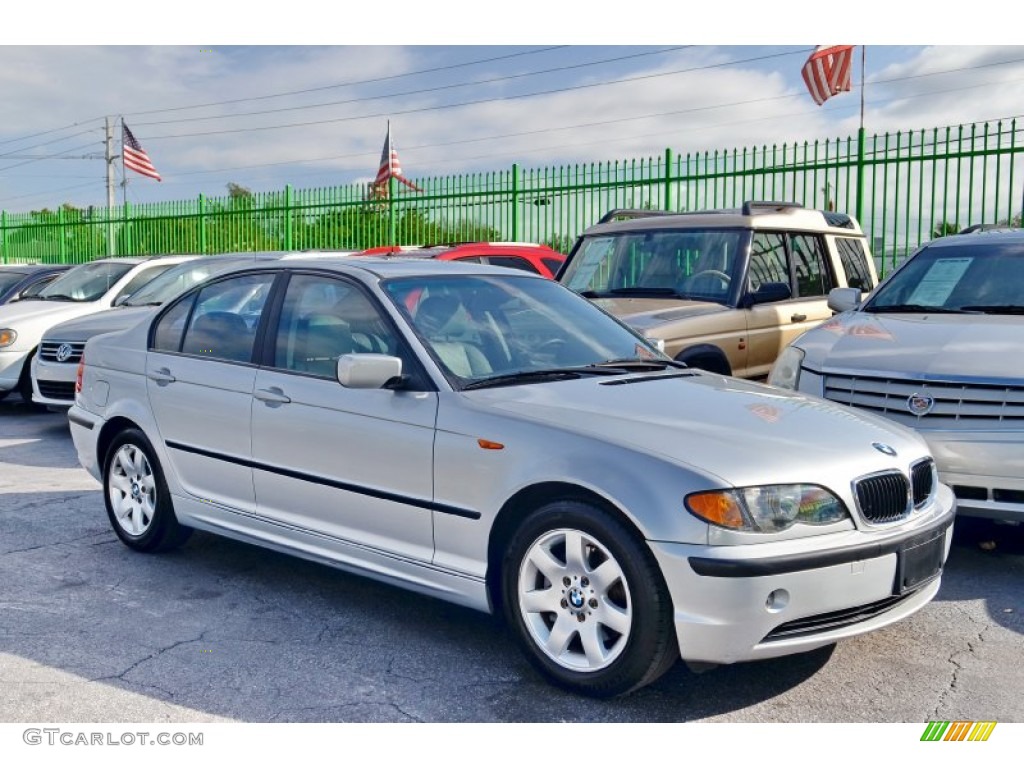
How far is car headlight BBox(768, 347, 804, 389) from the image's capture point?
616 centimetres

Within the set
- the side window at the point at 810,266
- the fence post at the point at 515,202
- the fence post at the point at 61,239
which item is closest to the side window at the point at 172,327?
the side window at the point at 810,266

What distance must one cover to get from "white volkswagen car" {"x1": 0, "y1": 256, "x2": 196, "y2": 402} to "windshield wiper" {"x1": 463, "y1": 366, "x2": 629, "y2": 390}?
781 cm

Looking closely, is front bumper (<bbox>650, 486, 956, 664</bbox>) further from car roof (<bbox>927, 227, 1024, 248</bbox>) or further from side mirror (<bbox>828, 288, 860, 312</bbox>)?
car roof (<bbox>927, 227, 1024, 248</bbox>)

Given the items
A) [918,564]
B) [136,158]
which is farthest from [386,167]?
[918,564]

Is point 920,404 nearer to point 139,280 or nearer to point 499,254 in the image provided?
point 499,254

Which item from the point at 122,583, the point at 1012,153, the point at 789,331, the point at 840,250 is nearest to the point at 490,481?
the point at 122,583

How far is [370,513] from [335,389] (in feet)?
1.88

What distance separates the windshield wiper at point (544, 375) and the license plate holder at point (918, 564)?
4.53 feet

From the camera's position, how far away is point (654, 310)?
777cm

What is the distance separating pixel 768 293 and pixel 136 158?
22.1m

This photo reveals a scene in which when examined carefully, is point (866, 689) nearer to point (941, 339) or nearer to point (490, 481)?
point (490, 481)

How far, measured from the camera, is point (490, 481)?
4043 mm

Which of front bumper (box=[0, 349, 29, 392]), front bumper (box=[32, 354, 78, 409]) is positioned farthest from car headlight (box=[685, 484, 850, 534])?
front bumper (box=[0, 349, 29, 392])

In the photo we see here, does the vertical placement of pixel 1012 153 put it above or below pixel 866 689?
above
